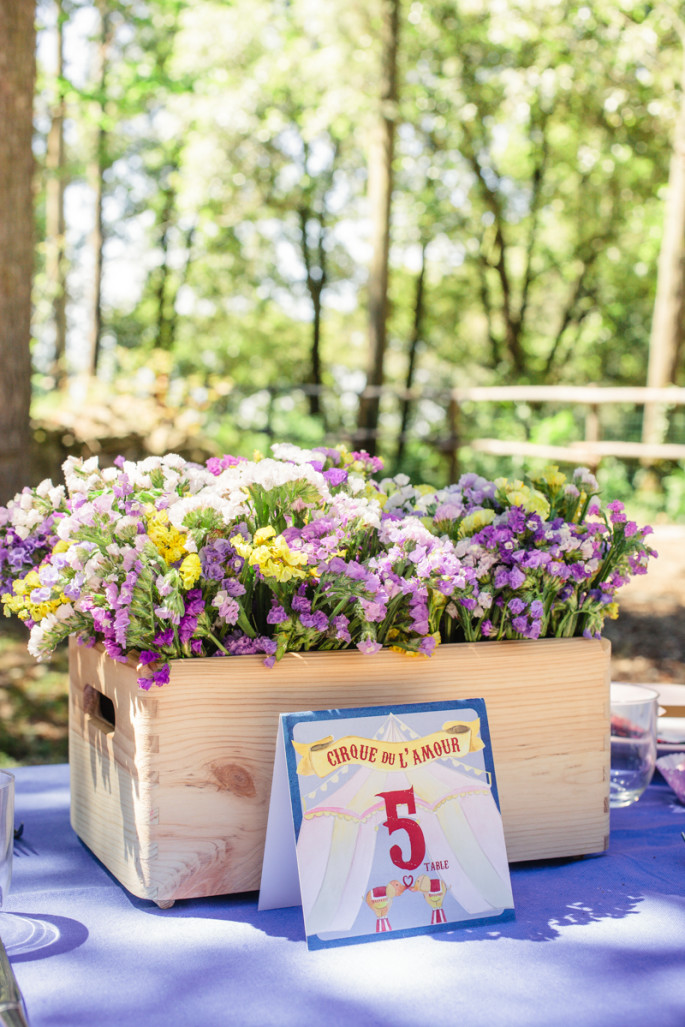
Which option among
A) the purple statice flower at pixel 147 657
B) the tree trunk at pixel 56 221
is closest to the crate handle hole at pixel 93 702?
the purple statice flower at pixel 147 657

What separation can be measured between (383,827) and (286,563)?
28 cm

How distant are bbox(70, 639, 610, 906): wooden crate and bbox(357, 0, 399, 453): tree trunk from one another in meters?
8.09

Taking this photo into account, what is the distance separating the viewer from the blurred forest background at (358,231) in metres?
6.55

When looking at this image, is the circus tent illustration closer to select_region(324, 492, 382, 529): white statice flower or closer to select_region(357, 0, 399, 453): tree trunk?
select_region(324, 492, 382, 529): white statice flower

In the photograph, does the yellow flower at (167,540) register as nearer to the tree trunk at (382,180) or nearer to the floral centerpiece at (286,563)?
the floral centerpiece at (286,563)

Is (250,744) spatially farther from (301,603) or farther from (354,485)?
(354,485)

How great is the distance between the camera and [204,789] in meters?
1.00

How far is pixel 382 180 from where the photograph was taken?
8859 mm

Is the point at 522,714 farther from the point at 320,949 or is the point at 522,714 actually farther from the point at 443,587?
the point at 320,949

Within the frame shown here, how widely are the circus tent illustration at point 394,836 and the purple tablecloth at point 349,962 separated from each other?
3 centimetres

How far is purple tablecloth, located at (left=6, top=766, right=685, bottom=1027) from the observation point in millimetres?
767

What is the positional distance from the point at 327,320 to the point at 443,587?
18.9 metres

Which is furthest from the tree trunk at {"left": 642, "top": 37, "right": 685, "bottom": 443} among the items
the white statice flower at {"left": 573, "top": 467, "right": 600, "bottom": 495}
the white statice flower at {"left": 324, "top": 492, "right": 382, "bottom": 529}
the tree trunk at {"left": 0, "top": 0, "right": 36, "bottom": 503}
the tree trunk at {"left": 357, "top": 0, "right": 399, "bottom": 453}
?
the white statice flower at {"left": 324, "top": 492, "right": 382, "bottom": 529}

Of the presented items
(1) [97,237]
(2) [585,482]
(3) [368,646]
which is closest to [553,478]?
(2) [585,482]
